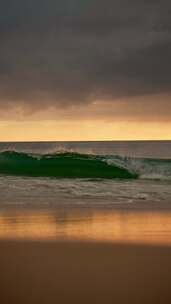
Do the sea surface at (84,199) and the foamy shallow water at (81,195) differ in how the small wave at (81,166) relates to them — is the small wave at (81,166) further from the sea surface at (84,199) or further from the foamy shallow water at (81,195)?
the foamy shallow water at (81,195)

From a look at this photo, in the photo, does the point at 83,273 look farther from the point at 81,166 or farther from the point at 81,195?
the point at 81,166

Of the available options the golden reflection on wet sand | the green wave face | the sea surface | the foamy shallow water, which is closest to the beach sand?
the golden reflection on wet sand

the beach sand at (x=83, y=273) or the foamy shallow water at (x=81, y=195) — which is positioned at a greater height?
the foamy shallow water at (x=81, y=195)

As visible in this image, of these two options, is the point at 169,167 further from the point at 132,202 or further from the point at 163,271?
the point at 163,271

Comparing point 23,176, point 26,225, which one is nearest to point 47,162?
point 23,176

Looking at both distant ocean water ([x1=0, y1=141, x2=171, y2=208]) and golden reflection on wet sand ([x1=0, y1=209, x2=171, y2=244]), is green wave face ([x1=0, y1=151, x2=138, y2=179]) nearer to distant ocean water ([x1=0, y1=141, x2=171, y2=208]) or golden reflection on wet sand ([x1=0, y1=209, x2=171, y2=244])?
distant ocean water ([x1=0, y1=141, x2=171, y2=208])

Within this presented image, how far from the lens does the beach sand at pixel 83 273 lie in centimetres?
371

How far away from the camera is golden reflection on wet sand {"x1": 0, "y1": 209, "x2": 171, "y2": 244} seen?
5730 mm

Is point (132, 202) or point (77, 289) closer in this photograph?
point (77, 289)

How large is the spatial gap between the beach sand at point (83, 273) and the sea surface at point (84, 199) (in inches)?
18.0

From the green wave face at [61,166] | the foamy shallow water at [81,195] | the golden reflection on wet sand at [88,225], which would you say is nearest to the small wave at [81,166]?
the green wave face at [61,166]

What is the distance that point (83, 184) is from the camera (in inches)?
492

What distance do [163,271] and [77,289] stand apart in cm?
83

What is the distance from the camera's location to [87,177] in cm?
1462
